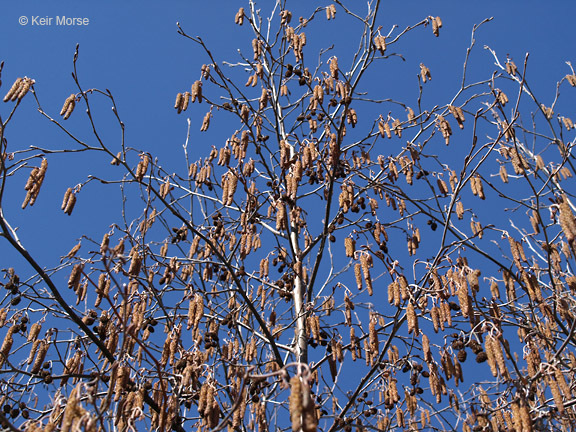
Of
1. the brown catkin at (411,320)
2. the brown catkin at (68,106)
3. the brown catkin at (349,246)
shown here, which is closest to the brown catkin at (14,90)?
the brown catkin at (68,106)

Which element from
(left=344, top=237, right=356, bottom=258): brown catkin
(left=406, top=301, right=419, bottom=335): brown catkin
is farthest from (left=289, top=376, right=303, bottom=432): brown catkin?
(left=344, top=237, right=356, bottom=258): brown catkin

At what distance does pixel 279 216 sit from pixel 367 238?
1.31 meters

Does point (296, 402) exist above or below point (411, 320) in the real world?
below

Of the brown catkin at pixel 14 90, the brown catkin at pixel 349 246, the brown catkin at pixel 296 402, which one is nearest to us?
the brown catkin at pixel 296 402

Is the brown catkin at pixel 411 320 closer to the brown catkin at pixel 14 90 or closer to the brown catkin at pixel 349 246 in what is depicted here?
the brown catkin at pixel 349 246

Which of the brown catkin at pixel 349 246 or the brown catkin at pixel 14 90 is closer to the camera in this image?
the brown catkin at pixel 14 90

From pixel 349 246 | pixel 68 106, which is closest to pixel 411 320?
pixel 349 246

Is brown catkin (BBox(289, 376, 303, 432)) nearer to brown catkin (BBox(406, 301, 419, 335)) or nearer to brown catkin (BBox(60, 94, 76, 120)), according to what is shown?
brown catkin (BBox(406, 301, 419, 335))

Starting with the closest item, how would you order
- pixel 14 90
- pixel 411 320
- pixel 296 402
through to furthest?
pixel 296 402 < pixel 411 320 < pixel 14 90

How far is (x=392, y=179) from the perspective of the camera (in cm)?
542

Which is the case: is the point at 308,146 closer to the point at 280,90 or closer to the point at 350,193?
the point at 350,193

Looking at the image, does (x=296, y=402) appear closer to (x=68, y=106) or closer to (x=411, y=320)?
(x=411, y=320)

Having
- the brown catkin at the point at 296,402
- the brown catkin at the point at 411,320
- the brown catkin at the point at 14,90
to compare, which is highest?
the brown catkin at the point at 14,90

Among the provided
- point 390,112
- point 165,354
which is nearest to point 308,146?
point 390,112
